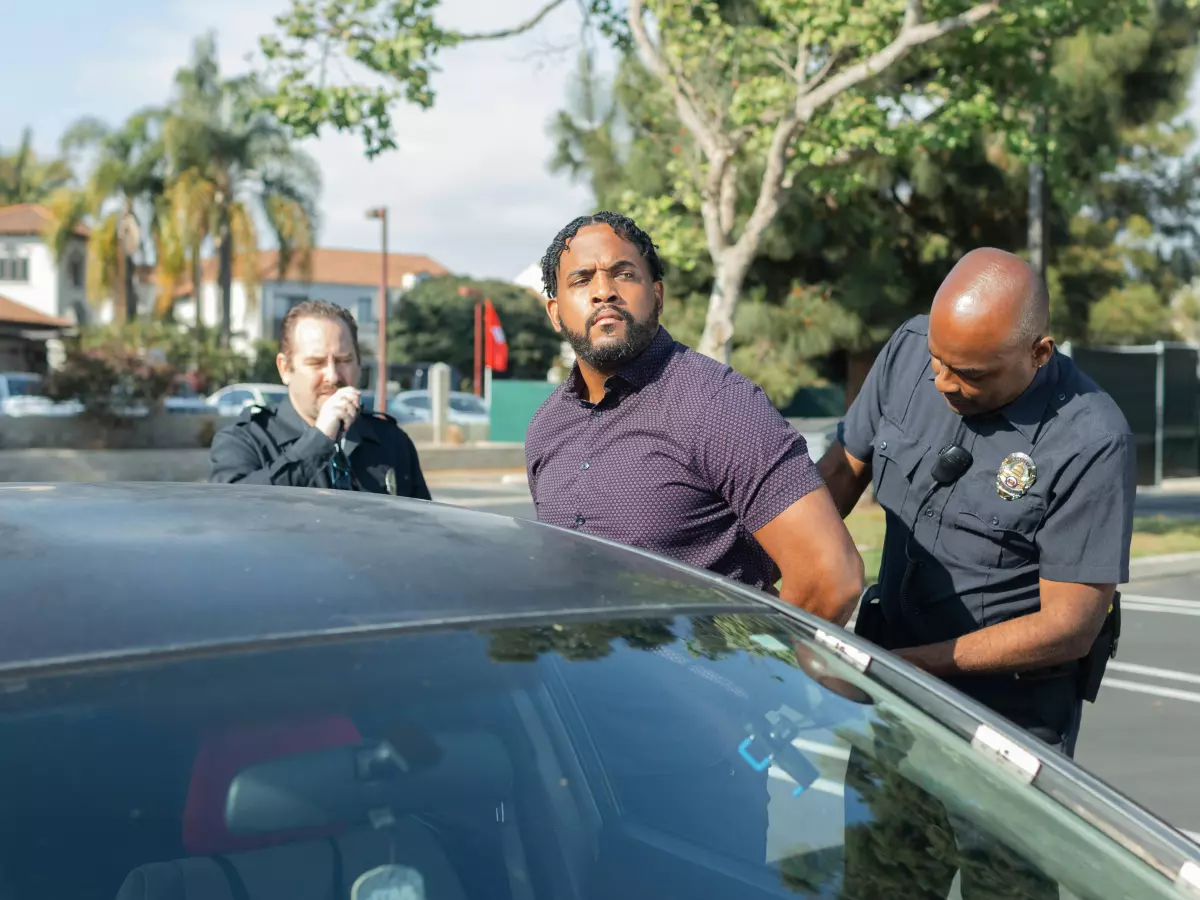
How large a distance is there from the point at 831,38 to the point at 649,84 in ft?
18.9

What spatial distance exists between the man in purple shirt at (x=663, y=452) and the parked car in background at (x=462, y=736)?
0.48 m

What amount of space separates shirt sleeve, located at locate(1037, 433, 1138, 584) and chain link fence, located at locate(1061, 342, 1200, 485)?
1888 centimetres

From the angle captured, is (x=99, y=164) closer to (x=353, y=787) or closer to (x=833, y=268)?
(x=833, y=268)

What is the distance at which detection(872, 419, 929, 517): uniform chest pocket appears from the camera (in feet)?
9.14

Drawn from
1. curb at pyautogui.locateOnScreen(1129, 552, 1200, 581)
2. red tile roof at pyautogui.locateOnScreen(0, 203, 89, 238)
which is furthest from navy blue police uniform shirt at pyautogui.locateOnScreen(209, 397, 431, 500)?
red tile roof at pyautogui.locateOnScreen(0, 203, 89, 238)

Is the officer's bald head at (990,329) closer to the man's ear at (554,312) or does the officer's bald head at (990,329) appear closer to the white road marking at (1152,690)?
the man's ear at (554,312)

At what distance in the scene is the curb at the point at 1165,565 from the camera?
11867 millimetres

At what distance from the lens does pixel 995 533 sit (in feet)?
8.63

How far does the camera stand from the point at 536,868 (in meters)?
1.69

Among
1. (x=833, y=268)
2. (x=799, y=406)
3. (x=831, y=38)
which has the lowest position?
(x=799, y=406)

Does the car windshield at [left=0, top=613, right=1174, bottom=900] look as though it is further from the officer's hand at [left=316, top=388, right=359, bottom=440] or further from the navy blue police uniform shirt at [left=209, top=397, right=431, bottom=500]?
the officer's hand at [left=316, top=388, right=359, bottom=440]

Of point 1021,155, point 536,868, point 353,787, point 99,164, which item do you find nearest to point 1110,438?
point 536,868

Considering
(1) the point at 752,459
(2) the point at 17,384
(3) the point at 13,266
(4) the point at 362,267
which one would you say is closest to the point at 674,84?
(1) the point at 752,459

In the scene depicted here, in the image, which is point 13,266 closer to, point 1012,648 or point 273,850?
point 1012,648
